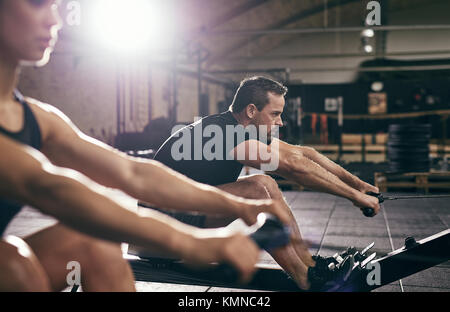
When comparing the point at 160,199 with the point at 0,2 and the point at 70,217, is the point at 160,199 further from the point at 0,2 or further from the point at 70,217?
the point at 0,2

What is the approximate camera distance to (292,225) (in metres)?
2.33

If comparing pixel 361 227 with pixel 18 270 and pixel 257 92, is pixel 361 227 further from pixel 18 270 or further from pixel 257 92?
pixel 18 270

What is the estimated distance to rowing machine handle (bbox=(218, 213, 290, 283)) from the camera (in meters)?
0.84

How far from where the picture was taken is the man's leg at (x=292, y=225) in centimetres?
224

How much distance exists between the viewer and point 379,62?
47.9 ft

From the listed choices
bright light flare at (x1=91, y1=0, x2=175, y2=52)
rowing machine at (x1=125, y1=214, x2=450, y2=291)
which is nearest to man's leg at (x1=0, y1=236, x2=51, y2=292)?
rowing machine at (x1=125, y1=214, x2=450, y2=291)

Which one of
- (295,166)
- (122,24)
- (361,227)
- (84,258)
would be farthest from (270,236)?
(122,24)

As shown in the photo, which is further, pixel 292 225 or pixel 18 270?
pixel 292 225

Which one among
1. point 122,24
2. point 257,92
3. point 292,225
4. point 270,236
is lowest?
point 292,225

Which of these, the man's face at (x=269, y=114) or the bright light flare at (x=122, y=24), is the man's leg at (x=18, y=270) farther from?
the bright light flare at (x=122, y=24)

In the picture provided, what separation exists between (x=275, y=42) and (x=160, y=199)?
598 inches

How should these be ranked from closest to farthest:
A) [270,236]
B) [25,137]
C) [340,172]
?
1. [270,236]
2. [25,137]
3. [340,172]

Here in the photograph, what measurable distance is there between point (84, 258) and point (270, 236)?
49cm

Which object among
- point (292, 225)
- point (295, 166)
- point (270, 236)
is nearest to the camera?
point (270, 236)
